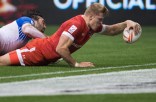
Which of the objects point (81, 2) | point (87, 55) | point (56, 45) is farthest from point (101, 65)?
point (81, 2)

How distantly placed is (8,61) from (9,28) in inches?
30.5

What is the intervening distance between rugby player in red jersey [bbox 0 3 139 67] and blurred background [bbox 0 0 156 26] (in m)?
11.3

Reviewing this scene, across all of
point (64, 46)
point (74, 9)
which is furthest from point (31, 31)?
point (74, 9)

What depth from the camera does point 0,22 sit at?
2481cm

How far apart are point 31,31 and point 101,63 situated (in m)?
1.48

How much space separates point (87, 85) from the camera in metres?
10.1

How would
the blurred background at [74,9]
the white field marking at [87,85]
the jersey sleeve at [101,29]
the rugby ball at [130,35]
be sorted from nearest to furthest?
1. the white field marking at [87,85]
2. the rugby ball at [130,35]
3. the jersey sleeve at [101,29]
4. the blurred background at [74,9]

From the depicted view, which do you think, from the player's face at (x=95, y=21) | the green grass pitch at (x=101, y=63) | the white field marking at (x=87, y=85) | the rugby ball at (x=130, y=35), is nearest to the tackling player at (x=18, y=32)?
the green grass pitch at (x=101, y=63)

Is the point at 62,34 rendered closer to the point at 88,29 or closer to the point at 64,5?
the point at 88,29

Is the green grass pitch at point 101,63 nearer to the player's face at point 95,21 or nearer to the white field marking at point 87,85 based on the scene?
the white field marking at point 87,85

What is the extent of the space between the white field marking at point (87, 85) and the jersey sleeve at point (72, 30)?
932 millimetres

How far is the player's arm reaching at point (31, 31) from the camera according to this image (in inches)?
506

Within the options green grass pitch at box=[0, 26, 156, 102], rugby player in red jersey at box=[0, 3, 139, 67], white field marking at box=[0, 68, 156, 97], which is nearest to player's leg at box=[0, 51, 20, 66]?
rugby player in red jersey at box=[0, 3, 139, 67]

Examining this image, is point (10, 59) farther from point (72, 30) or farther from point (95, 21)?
point (95, 21)
